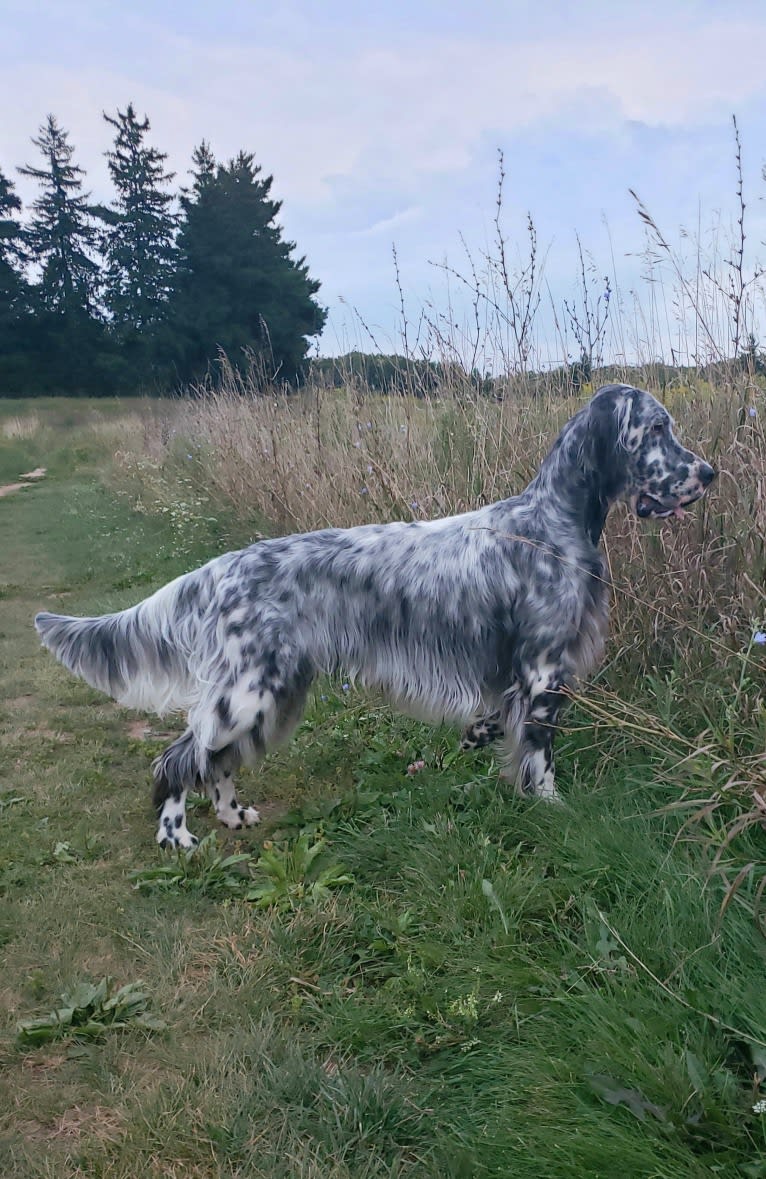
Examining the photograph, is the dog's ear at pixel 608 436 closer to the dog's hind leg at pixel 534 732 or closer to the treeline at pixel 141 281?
the dog's hind leg at pixel 534 732

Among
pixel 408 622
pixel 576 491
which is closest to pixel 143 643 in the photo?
pixel 408 622

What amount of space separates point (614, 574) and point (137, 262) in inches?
1462

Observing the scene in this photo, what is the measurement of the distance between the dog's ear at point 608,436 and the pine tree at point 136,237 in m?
33.3

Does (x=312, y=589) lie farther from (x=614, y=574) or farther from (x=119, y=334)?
(x=119, y=334)

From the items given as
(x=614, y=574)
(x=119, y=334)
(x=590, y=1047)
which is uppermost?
(x=119, y=334)

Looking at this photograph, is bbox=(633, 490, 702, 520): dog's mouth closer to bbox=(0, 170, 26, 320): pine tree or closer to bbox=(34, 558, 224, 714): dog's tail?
bbox=(34, 558, 224, 714): dog's tail

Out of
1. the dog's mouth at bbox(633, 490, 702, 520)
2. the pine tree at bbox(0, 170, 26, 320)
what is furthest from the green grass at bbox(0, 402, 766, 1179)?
the pine tree at bbox(0, 170, 26, 320)

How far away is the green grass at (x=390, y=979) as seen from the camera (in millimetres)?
1766

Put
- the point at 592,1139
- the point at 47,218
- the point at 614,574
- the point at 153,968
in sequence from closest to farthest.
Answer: the point at 592,1139 → the point at 153,968 → the point at 614,574 → the point at 47,218

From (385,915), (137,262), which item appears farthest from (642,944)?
(137,262)

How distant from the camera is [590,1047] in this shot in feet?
6.05

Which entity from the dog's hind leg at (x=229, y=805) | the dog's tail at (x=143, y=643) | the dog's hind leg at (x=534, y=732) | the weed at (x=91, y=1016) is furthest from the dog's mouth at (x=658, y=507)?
the weed at (x=91, y=1016)

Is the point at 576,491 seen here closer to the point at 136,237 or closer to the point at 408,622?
the point at 408,622

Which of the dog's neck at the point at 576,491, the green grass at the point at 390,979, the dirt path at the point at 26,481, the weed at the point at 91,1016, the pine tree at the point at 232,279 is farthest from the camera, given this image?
the pine tree at the point at 232,279
